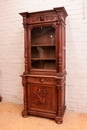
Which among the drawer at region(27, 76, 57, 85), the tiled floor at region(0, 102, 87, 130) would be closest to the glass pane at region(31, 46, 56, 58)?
the drawer at region(27, 76, 57, 85)

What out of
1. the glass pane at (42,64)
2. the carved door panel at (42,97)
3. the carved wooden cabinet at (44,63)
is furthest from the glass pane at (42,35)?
the carved door panel at (42,97)

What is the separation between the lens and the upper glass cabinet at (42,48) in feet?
7.39

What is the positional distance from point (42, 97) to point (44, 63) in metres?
0.60

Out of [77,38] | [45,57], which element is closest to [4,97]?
[45,57]

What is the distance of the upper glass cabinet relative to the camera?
7.39 ft

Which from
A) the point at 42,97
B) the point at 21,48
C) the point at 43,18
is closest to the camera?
the point at 43,18

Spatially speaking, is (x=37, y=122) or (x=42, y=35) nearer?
(x=37, y=122)

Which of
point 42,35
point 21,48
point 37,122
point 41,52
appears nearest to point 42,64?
point 41,52

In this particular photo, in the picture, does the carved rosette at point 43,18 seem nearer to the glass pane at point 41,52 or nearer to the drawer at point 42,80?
the glass pane at point 41,52

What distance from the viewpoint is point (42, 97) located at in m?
2.25

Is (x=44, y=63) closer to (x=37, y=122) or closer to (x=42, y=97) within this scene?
(x=42, y=97)

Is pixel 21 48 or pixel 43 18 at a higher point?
pixel 43 18

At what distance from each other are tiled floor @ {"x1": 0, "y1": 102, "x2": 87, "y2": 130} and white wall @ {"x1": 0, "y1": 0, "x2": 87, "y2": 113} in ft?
0.96

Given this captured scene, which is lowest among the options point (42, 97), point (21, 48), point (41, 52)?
point (42, 97)
